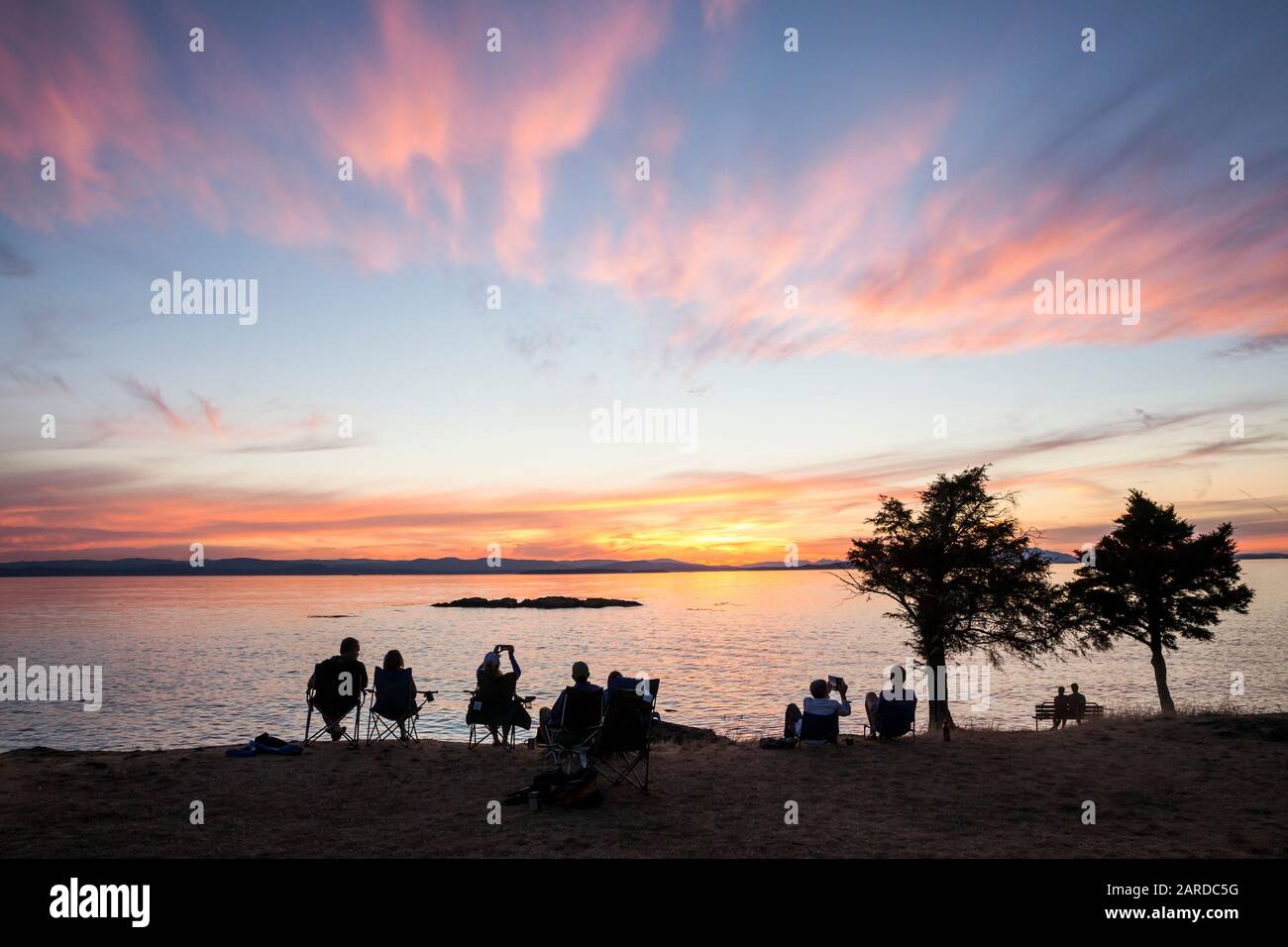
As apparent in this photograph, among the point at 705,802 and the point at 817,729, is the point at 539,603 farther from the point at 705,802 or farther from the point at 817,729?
the point at 705,802

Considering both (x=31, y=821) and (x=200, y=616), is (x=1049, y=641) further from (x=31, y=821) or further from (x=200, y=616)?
(x=200, y=616)

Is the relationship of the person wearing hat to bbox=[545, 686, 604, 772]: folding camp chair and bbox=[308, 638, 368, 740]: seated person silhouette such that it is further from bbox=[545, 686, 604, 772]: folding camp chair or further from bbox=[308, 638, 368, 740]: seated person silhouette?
bbox=[308, 638, 368, 740]: seated person silhouette

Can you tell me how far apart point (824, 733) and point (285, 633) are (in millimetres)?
79206

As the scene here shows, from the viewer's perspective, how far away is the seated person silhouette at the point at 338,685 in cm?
1357

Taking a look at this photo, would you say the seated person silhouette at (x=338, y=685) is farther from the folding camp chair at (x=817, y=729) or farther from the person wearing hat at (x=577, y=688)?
the folding camp chair at (x=817, y=729)

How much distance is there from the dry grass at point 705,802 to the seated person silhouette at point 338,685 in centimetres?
91

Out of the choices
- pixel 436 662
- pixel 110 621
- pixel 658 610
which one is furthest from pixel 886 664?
pixel 110 621

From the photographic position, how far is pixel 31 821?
336 inches

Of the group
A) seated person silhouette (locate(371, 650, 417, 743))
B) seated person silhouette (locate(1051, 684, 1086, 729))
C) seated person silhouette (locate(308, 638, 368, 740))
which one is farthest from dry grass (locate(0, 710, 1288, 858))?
seated person silhouette (locate(1051, 684, 1086, 729))

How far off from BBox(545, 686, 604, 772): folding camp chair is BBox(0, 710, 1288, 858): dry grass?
792mm

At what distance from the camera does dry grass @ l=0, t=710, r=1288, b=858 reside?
7.94m

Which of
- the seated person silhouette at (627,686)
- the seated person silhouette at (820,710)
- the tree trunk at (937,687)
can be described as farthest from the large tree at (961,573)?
the seated person silhouette at (627,686)

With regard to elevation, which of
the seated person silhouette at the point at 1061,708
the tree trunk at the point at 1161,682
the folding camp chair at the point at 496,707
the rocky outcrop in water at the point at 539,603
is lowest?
the rocky outcrop in water at the point at 539,603

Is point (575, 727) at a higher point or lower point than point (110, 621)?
higher
